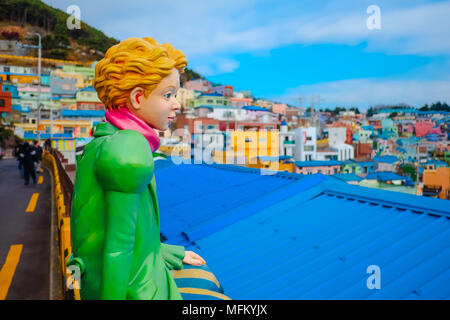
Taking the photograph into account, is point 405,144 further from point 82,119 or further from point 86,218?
point 86,218

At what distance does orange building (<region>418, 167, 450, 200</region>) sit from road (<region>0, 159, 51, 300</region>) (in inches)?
1366

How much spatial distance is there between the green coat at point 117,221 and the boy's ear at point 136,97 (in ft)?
0.54

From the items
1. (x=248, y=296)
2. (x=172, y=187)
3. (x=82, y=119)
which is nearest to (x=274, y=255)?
(x=248, y=296)

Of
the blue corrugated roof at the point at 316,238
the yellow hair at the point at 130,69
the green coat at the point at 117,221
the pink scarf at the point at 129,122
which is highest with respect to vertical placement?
the yellow hair at the point at 130,69

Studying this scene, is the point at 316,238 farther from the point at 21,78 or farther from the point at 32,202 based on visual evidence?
the point at 21,78

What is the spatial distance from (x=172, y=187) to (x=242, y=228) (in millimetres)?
3207

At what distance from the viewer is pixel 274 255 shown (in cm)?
367

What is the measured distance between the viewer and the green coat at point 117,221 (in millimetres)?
1497

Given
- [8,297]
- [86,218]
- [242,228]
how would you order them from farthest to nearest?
[8,297]
[242,228]
[86,218]

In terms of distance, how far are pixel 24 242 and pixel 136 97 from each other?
30.5 feet

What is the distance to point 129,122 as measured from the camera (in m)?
1.77

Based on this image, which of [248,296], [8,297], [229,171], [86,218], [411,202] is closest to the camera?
[86,218]

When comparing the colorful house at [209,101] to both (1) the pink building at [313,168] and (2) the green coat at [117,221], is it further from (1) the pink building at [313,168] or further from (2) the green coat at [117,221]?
(2) the green coat at [117,221]

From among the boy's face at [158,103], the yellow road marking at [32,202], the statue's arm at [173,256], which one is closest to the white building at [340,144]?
the yellow road marking at [32,202]
